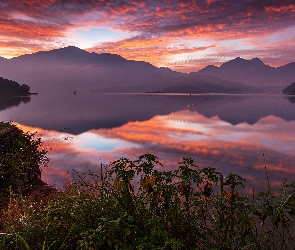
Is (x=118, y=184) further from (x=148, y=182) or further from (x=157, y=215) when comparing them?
(x=157, y=215)

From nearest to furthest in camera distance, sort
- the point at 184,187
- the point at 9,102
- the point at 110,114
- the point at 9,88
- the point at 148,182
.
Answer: the point at 148,182 < the point at 184,187 < the point at 110,114 < the point at 9,102 < the point at 9,88

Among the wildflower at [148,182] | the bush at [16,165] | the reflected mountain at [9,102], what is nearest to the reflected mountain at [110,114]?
the reflected mountain at [9,102]

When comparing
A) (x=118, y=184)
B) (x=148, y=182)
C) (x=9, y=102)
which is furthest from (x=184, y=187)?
(x=9, y=102)

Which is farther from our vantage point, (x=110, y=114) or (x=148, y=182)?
(x=110, y=114)

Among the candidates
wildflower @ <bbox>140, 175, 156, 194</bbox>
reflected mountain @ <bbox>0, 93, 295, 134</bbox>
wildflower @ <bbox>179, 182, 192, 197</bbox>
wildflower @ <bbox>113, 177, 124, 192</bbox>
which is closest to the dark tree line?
reflected mountain @ <bbox>0, 93, 295, 134</bbox>

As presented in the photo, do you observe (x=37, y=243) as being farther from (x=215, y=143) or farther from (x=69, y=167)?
(x=215, y=143)

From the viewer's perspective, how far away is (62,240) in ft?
18.2

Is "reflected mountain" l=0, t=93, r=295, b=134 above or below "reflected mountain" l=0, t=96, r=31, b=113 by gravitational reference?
below

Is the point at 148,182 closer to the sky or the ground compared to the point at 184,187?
closer to the sky

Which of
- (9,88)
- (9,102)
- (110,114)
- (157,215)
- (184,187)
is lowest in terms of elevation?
(110,114)

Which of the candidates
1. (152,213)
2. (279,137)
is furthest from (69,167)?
(279,137)

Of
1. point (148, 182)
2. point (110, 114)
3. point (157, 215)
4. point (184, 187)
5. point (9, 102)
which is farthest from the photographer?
point (9, 102)

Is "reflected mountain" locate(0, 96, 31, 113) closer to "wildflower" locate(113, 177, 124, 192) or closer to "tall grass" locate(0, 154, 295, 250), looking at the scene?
"tall grass" locate(0, 154, 295, 250)

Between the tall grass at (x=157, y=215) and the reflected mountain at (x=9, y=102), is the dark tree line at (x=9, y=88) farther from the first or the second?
the tall grass at (x=157, y=215)
